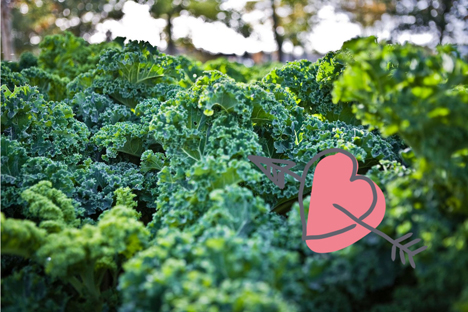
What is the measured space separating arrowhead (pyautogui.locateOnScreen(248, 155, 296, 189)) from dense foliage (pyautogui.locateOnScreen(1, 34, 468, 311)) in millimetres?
59

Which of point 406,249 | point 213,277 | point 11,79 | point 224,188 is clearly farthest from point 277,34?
point 213,277

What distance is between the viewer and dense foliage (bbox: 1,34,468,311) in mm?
1787

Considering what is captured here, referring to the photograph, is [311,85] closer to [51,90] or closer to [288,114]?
[288,114]

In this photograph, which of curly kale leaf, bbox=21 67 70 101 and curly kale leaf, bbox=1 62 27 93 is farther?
curly kale leaf, bbox=21 67 70 101

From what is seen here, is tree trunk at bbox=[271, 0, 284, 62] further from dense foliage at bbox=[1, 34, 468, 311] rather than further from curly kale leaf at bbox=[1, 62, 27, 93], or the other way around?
dense foliage at bbox=[1, 34, 468, 311]

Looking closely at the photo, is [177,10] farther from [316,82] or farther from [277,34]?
[316,82]

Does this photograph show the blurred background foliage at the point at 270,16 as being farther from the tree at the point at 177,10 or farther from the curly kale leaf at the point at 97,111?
the curly kale leaf at the point at 97,111

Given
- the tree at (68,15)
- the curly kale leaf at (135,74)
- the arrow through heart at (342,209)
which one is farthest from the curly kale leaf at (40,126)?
the tree at (68,15)

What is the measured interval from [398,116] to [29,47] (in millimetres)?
33680

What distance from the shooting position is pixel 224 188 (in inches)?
104

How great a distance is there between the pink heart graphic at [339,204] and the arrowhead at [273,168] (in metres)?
0.37

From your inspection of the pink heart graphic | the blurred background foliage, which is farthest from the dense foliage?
the blurred background foliage

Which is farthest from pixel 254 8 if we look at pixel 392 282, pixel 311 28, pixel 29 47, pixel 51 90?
pixel 392 282

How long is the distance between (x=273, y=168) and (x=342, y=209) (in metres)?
0.76
